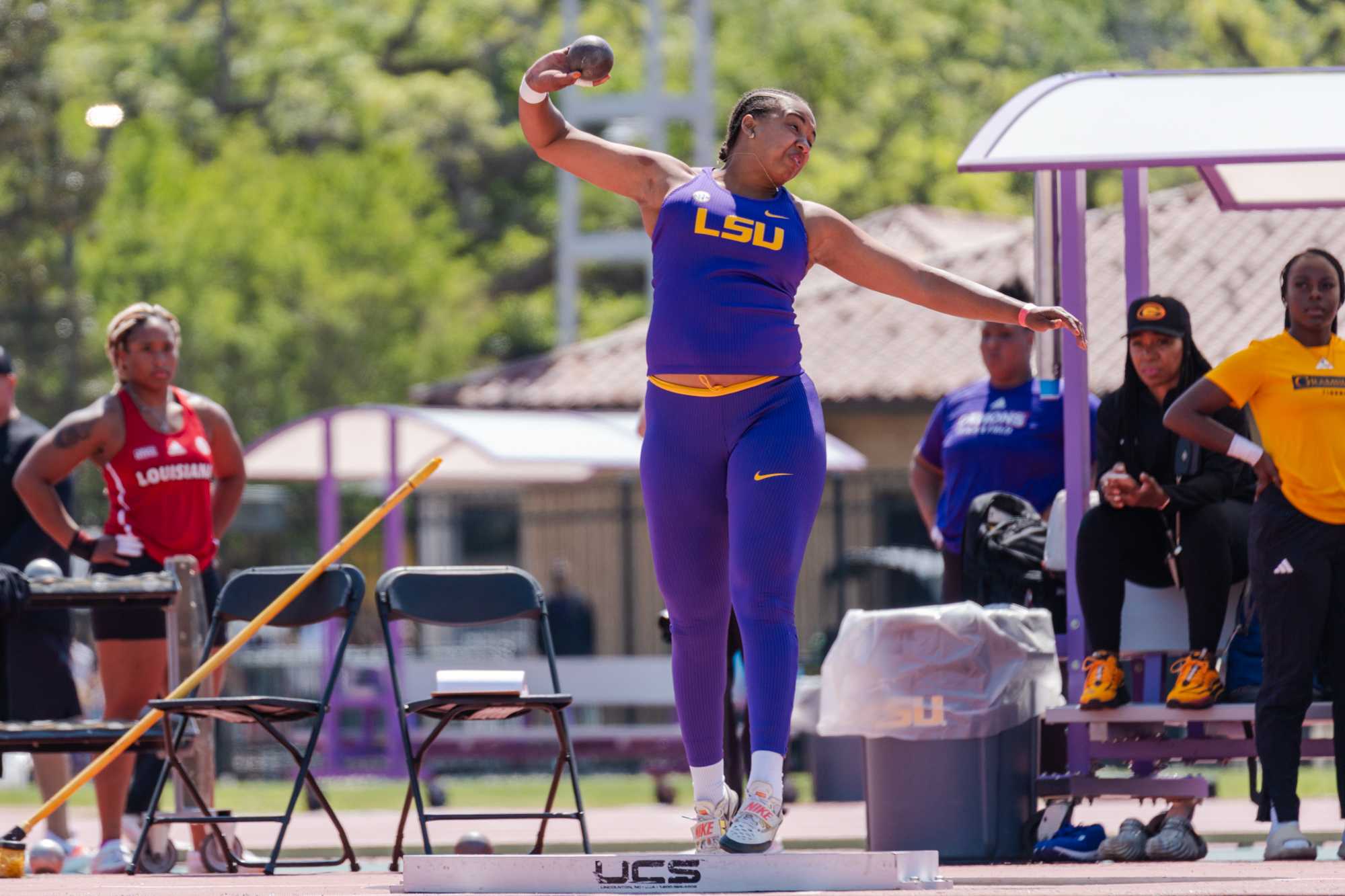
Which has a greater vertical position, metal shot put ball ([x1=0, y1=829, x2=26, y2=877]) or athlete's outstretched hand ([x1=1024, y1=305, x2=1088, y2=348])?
athlete's outstretched hand ([x1=1024, y1=305, x2=1088, y2=348])

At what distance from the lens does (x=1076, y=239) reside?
931 cm

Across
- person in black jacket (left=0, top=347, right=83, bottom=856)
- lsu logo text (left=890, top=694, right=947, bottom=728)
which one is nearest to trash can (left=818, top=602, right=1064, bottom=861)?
lsu logo text (left=890, top=694, right=947, bottom=728)

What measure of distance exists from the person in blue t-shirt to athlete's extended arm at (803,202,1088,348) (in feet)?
10.0

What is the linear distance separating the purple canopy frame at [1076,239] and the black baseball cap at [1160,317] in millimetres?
201

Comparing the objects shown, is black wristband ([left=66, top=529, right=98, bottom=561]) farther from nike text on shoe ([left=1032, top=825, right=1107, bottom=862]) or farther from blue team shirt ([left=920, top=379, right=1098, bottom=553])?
nike text on shoe ([left=1032, top=825, right=1107, bottom=862])

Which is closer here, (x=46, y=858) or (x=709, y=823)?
(x=709, y=823)

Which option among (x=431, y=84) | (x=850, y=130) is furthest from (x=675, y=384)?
(x=431, y=84)

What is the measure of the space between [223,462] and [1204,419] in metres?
4.00

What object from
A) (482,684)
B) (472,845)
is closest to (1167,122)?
(482,684)

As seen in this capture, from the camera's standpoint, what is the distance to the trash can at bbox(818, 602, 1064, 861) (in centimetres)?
865

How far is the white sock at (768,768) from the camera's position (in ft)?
20.0

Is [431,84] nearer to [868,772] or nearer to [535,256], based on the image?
[535,256]

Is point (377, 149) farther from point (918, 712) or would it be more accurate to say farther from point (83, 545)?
point (918, 712)

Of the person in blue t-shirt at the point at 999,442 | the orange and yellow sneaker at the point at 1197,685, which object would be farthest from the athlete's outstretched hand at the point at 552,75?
the person in blue t-shirt at the point at 999,442
